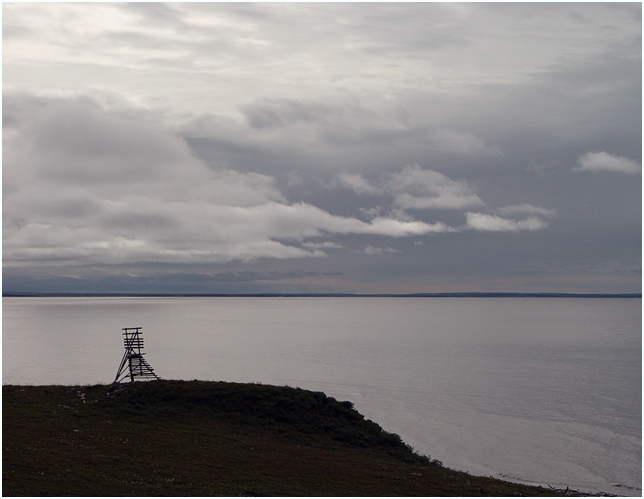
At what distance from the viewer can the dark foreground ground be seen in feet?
90.3

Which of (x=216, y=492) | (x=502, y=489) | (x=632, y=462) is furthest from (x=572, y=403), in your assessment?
(x=216, y=492)

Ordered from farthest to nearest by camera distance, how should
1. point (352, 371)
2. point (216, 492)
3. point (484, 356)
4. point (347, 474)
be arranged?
point (484, 356)
point (352, 371)
point (347, 474)
point (216, 492)

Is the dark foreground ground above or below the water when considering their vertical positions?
above

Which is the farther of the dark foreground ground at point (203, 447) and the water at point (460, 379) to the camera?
the water at point (460, 379)

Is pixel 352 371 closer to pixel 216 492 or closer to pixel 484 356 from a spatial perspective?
pixel 484 356

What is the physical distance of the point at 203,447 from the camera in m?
36.0

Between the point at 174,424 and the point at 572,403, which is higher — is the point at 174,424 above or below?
above

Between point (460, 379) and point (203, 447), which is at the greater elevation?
point (203, 447)

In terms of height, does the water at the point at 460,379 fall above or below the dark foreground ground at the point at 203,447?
below

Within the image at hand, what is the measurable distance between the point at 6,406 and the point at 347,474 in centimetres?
2543

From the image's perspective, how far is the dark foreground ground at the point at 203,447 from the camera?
27531 millimetres

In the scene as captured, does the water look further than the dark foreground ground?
Yes

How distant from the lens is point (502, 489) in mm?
33688

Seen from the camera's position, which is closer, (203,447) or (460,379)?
(203,447)
